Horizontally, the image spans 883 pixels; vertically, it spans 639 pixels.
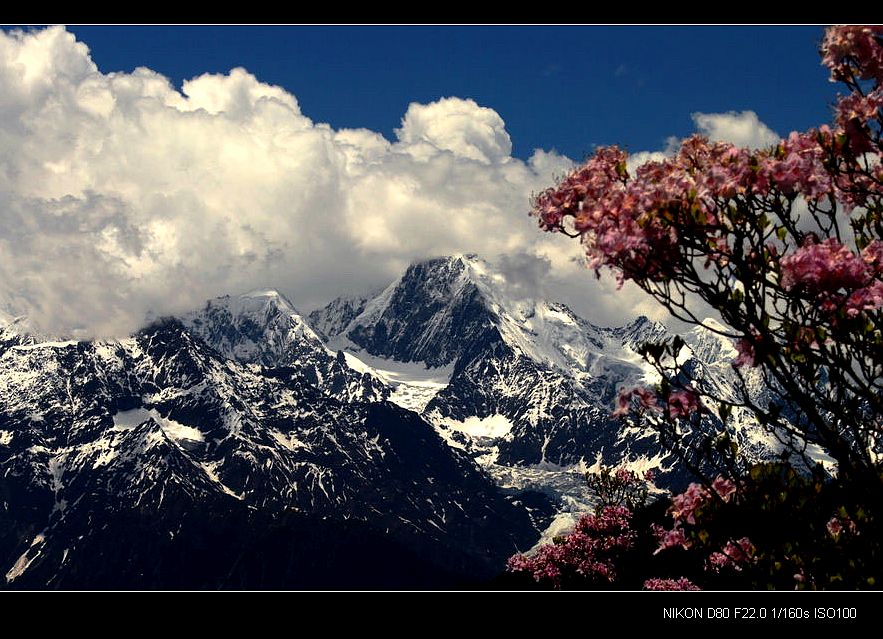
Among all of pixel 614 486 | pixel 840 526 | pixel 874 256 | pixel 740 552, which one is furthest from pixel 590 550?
pixel 874 256

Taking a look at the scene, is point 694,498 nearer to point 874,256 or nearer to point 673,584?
point 874,256

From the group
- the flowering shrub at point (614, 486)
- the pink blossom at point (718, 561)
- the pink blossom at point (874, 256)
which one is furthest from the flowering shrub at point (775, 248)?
the flowering shrub at point (614, 486)

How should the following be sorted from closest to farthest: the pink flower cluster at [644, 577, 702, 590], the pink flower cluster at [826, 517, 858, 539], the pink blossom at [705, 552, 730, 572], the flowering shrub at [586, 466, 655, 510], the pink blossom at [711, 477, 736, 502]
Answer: the pink flower cluster at [826, 517, 858, 539] < the pink blossom at [711, 477, 736, 502] < the pink blossom at [705, 552, 730, 572] < the pink flower cluster at [644, 577, 702, 590] < the flowering shrub at [586, 466, 655, 510]

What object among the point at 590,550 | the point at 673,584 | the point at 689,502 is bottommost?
the point at 689,502

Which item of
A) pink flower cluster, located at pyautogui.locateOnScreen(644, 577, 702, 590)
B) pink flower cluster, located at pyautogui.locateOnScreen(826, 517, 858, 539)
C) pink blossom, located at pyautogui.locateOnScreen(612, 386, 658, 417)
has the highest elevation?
pink flower cluster, located at pyautogui.locateOnScreen(644, 577, 702, 590)

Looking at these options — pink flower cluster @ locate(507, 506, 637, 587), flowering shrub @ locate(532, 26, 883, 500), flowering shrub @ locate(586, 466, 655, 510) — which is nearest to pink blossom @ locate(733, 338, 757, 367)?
flowering shrub @ locate(532, 26, 883, 500)

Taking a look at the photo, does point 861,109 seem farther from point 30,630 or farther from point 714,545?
point 30,630

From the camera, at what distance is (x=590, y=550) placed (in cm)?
3066

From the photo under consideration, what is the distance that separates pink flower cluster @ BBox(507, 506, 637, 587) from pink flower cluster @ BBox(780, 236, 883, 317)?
19.4 m

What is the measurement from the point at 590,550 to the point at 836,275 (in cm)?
2174

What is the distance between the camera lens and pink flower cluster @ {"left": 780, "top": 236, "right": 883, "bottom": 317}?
1029 centimetres

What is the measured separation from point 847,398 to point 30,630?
9.64 m

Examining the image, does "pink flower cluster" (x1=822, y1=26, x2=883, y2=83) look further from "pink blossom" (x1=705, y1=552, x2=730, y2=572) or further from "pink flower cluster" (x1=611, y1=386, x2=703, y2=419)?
"pink blossom" (x1=705, y1=552, x2=730, y2=572)

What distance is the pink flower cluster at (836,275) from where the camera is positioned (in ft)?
33.8
